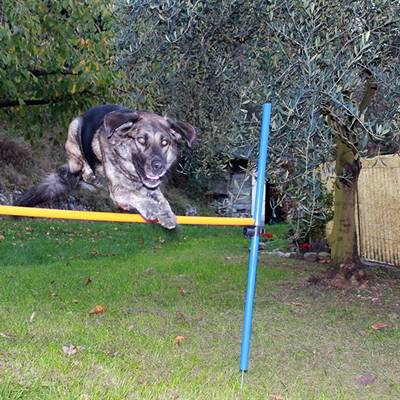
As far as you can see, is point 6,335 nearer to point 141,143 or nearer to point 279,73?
point 141,143

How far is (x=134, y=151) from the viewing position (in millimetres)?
3664

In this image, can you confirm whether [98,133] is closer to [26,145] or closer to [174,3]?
[174,3]

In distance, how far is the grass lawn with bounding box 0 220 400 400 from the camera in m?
4.07

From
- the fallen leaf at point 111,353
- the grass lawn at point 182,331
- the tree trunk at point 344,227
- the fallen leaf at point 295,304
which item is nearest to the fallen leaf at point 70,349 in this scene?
the grass lawn at point 182,331

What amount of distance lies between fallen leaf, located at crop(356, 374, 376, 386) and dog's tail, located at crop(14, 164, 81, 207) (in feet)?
8.18

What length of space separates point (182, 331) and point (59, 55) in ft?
13.2

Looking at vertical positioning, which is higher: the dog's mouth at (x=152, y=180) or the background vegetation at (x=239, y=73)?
the background vegetation at (x=239, y=73)

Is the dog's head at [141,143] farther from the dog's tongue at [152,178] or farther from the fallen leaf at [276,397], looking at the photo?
the fallen leaf at [276,397]

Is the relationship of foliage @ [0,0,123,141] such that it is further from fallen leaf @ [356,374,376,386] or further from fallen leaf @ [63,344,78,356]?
fallen leaf @ [356,374,376,386]

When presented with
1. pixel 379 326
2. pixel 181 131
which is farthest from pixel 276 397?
pixel 379 326

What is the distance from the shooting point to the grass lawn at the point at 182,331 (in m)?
4.07

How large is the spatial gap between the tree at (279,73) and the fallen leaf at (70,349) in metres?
1.94

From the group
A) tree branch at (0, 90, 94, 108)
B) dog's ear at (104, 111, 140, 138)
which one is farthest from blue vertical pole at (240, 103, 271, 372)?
tree branch at (0, 90, 94, 108)

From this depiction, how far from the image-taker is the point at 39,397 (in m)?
3.49
